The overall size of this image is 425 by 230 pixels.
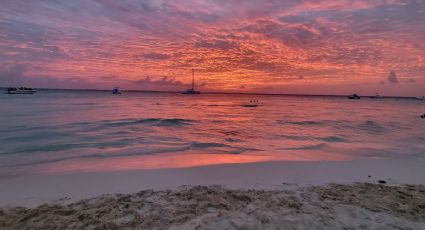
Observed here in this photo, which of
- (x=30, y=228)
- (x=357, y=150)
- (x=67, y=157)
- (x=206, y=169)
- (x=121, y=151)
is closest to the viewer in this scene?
(x=30, y=228)

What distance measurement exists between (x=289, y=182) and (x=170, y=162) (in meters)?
4.49

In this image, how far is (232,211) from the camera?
17.3ft

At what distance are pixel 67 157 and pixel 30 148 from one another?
A: 3.17m

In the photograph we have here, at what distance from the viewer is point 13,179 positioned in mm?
7926

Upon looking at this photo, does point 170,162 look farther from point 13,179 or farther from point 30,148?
point 30,148

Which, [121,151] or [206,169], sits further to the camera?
[121,151]

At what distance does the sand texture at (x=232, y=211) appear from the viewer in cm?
475

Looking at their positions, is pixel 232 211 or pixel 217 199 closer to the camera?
pixel 232 211

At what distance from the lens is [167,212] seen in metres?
5.20

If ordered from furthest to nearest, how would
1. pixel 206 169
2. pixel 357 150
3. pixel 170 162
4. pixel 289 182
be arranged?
1. pixel 357 150
2. pixel 170 162
3. pixel 206 169
4. pixel 289 182

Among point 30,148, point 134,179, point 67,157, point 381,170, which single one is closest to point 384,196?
point 381,170

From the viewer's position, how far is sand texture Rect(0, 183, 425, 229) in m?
4.75

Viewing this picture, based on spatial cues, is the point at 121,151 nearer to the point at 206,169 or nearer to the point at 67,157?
the point at 67,157

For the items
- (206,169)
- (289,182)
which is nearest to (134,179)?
(206,169)
